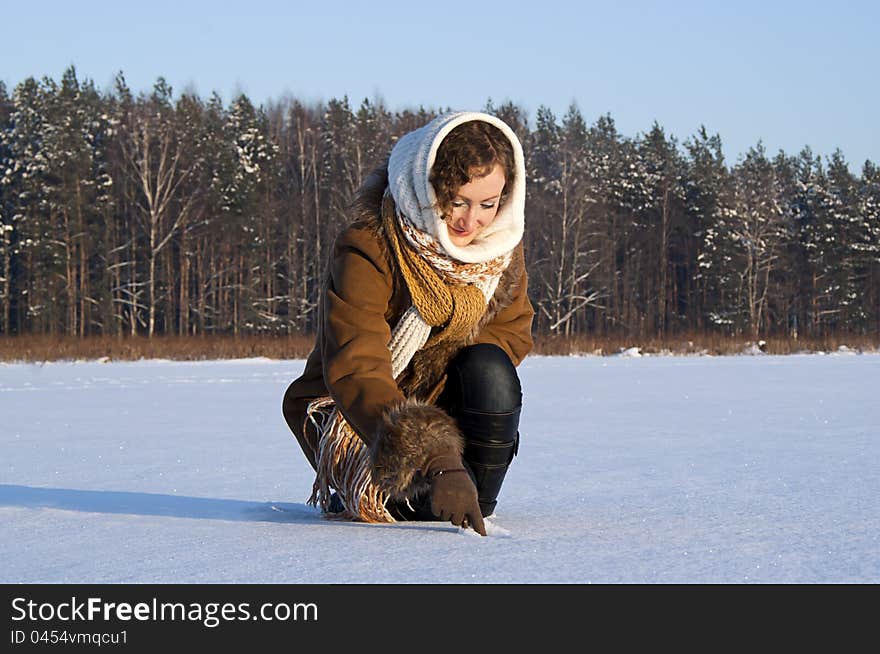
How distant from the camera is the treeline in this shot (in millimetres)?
28891

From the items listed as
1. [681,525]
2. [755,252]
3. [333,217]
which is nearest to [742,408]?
[681,525]

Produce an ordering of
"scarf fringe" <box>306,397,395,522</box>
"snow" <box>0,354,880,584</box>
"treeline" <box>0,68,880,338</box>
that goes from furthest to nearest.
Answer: "treeline" <box>0,68,880,338</box> < "scarf fringe" <box>306,397,395,522</box> < "snow" <box>0,354,880,584</box>

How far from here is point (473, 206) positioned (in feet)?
7.23

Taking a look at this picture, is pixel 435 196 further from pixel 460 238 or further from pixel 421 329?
pixel 421 329

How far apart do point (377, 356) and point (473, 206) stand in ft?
1.28

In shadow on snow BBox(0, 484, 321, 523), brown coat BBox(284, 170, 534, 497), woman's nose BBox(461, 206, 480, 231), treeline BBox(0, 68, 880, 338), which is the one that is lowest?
shadow on snow BBox(0, 484, 321, 523)

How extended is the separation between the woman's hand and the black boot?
291mm

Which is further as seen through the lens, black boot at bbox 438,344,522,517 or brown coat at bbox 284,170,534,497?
black boot at bbox 438,344,522,517

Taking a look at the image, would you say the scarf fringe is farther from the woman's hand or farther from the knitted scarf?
the woman's hand

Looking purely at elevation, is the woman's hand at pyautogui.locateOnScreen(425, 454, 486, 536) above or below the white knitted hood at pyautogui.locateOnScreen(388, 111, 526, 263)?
below

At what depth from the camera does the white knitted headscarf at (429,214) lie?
7.06 ft

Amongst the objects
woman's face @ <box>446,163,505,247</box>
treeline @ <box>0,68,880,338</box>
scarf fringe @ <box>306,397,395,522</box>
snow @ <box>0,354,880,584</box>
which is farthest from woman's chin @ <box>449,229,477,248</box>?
treeline @ <box>0,68,880,338</box>

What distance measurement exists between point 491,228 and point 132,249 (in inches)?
1134

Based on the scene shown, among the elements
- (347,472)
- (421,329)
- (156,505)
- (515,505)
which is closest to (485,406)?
(421,329)
